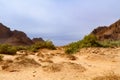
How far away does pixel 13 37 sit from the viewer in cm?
5241

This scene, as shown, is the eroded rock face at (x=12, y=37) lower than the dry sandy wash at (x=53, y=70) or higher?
higher

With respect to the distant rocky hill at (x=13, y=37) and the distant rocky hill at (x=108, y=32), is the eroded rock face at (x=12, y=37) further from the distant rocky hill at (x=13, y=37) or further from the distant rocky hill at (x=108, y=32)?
the distant rocky hill at (x=108, y=32)

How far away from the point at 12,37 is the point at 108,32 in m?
14.5

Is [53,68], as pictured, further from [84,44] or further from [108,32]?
[108,32]

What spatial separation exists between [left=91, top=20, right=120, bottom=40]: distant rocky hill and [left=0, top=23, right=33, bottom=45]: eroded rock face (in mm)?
10553

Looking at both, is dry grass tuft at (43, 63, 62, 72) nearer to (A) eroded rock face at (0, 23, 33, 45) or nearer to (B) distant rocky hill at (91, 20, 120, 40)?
Answer: (B) distant rocky hill at (91, 20, 120, 40)

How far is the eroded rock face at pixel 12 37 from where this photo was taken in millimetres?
51438

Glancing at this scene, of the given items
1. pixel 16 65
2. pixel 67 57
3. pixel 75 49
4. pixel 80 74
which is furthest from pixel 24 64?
pixel 75 49

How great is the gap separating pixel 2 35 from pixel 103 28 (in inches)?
631

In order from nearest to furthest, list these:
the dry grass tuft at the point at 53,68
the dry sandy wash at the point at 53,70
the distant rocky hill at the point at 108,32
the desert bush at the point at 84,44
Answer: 1. the dry sandy wash at the point at 53,70
2. the dry grass tuft at the point at 53,68
3. the desert bush at the point at 84,44
4. the distant rocky hill at the point at 108,32

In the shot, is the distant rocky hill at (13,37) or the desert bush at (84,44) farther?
the distant rocky hill at (13,37)

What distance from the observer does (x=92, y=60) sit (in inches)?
819

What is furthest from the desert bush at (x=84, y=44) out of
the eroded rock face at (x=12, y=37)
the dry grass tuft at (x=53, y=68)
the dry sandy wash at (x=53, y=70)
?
the eroded rock face at (x=12, y=37)

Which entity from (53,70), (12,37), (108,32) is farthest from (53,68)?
(12,37)
